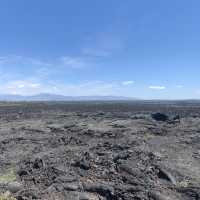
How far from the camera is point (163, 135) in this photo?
39969mm

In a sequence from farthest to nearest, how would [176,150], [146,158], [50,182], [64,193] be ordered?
[176,150]
[146,158]
[50,182]
[64,193]

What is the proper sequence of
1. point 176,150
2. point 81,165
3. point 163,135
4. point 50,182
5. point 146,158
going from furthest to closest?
point 163,135 < point 176,150 < point 146,158 < point 81,165 < point 50,182

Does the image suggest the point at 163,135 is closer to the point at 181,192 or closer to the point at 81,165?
the point at 81,165

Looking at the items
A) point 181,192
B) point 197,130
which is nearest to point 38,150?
point 181,192

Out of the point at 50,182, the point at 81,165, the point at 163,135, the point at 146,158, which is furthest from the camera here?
the point at 163,135

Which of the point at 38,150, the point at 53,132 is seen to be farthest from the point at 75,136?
the point at 38,150

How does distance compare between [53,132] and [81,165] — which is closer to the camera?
[81,165]

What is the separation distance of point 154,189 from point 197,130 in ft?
83.2

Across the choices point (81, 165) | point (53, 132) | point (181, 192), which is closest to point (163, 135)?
point (53, 132)

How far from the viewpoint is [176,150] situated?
31.0 m

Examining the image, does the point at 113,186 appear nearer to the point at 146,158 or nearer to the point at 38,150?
the point at 146,158

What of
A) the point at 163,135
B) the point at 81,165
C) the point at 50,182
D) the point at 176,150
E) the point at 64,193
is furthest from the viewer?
the point at 163,135

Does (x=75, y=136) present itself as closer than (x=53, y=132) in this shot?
Yes

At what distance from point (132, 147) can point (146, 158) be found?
538 cm
